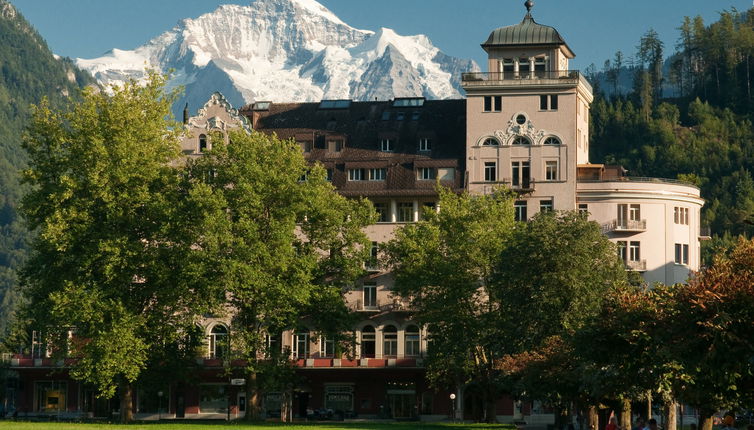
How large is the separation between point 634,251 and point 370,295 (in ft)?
79.0

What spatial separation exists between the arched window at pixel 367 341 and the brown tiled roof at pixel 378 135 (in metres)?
12.2

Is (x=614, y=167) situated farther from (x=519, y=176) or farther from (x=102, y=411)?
(x=102, y=411)

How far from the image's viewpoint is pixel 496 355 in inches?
4011

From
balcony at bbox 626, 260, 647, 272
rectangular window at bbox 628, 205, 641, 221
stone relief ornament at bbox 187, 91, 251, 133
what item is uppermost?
stone relief ornament at bbox 187, 91, 251, 133

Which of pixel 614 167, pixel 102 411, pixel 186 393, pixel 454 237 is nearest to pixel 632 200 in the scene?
pixel 614 167

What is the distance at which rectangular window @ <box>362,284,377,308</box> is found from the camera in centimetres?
12975

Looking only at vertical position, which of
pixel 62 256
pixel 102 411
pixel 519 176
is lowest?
pixel 102 411

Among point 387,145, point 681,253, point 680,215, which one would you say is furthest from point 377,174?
point 681,253

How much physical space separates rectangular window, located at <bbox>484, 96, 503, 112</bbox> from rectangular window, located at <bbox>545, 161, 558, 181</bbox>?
6.77 m

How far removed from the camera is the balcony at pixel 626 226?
129 m

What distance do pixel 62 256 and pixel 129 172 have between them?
7.67 m

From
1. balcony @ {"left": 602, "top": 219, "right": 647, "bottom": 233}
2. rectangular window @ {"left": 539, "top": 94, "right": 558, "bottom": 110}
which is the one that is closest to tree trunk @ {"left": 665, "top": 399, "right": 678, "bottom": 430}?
balcony @ {"left": 602, "top": 219, "right": 647, "bottom": 233}

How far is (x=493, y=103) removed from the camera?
131m

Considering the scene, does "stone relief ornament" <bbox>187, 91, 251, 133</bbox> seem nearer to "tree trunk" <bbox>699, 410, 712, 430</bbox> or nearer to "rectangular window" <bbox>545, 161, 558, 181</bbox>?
"rectangular window" <bbox>545, 161, 558, 181</bbox>
